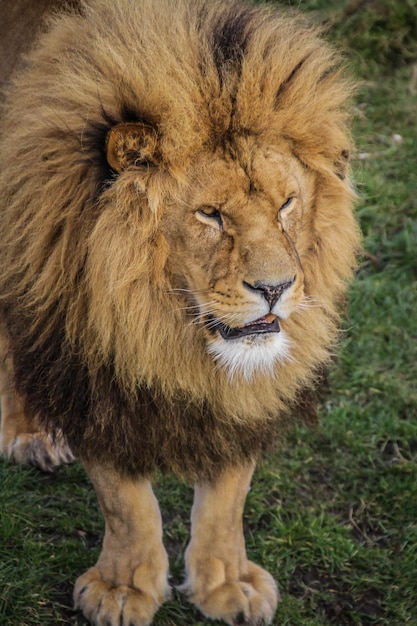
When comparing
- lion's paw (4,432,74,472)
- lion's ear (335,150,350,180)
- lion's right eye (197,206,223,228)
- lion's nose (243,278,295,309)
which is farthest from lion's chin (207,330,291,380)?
lion's paw (4,432,74,472)

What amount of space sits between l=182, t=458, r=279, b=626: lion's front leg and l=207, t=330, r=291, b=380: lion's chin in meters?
0.57

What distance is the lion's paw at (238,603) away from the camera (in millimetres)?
3211

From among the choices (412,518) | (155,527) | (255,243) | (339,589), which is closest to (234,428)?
(155,527)

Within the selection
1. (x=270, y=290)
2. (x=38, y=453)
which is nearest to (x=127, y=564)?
(x=38, y=453)

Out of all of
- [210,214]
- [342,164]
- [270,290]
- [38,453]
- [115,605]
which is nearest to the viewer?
[270,290]

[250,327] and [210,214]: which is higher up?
[210,214]

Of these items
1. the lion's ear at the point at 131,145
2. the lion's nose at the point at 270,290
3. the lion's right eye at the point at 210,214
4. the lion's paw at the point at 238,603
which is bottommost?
the lion's paw at the point at 238,603

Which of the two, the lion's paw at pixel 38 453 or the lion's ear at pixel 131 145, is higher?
the lion's ear at pixel 131 145

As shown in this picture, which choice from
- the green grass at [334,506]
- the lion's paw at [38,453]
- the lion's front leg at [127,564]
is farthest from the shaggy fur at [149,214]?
the lion's paw at [38,453]

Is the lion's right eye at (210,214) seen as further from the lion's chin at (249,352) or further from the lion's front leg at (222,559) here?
the lion's front leg at (222,559)

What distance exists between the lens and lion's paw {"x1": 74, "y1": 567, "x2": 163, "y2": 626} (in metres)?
3.13

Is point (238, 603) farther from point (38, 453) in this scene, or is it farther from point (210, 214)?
point (210, 214)

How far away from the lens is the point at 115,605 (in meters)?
3.14

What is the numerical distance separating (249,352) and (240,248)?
294 millimetres
